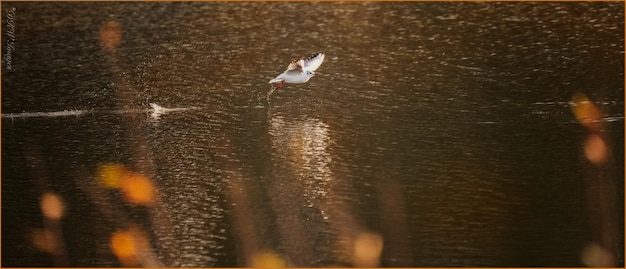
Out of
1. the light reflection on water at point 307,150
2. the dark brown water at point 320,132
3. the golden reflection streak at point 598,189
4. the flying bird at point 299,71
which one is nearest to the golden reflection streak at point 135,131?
the dark brown water at point 320,132

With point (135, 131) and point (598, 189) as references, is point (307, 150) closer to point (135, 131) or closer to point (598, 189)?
point (135, 131)

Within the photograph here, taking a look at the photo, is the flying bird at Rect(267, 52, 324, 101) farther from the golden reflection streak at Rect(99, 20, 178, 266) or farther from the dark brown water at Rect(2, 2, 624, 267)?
the golden reflection streak at Rect(99, 20, 178, 266)

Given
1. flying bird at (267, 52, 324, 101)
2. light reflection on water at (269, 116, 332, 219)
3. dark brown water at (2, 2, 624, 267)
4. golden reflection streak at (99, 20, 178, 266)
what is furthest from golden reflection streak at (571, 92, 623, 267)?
golden reflection streak at (99, 20, 178, 266)

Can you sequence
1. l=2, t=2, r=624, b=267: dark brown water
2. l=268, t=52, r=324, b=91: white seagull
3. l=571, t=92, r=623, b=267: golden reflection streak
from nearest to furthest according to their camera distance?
l=571, t=92, r=623, b=267: golden reflection streak
l=2, t=2, r=624, b=267: dark brown water
l=268, t=52, r=324, b=91: white seagull

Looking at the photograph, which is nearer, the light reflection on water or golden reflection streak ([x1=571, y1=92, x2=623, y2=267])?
golden reflection streak ([x1=571, y1=92, x2=623, y2=267])

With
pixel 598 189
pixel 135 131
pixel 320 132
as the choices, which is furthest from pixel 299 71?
pixel 598 189

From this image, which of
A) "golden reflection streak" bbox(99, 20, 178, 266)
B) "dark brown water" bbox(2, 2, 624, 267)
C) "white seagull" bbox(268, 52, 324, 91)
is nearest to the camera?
"dark brown water" bbox(2, 2, 624, 267)

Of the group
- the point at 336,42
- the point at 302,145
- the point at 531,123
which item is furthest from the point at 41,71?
the point at 531,123

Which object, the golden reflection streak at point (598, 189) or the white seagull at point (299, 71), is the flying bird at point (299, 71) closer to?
the white seagull at point (299, 71)

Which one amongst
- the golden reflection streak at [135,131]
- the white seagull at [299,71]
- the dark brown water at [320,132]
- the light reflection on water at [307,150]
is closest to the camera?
the dark brown water at [320,132]
